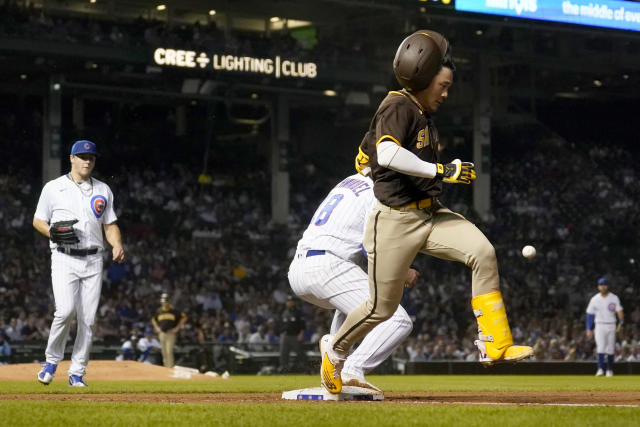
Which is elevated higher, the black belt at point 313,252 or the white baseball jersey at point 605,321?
the black belt at point 313,252

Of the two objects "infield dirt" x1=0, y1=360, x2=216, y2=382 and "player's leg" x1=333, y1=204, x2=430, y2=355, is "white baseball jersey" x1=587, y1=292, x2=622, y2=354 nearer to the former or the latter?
"infield dirt" x1=0, y1=360, x2=216, y2=382

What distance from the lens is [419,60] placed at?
24.0 feet

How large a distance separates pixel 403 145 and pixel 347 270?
4.37 feet

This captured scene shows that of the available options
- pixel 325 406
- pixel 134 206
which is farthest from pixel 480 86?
pixel 325 406

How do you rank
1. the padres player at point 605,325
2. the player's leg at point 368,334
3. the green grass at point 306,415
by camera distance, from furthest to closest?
the padres player at point 605,325 < the player's leg at point 368,334 < the green grass at point 306,415

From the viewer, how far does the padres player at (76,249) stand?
10.6 m

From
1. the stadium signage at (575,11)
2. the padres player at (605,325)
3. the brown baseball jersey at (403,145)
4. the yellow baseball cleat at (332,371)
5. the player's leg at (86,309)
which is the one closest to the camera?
the brown baseball jersey at (403,145)

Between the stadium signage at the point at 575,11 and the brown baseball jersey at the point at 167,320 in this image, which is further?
the stadium signage at the point at 575,11

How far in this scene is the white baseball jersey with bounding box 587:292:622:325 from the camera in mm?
22297

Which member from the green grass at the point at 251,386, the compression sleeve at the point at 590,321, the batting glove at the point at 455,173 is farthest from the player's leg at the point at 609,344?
the batting glove at the point at 455,173

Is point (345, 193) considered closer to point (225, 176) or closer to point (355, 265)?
point (355, 265)

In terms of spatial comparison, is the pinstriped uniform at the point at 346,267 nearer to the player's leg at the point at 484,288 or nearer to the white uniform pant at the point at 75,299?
the player's leg at the point at 484,288

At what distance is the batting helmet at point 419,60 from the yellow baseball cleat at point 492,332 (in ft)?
4.67

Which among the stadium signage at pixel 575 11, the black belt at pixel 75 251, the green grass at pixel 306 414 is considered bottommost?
the green grass at pixel 306 414
